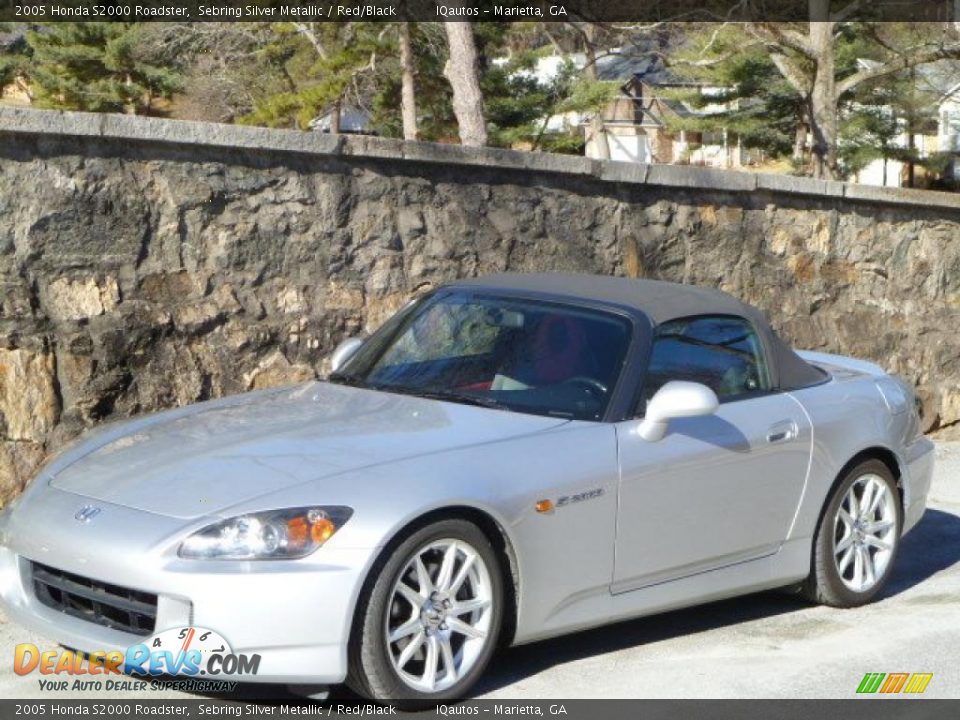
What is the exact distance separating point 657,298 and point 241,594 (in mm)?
2485

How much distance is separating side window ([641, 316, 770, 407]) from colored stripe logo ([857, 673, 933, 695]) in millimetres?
1247

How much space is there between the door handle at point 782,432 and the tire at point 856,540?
44 centimetres

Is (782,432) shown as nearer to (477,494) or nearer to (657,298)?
(657,298)

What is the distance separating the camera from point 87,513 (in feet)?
15.1

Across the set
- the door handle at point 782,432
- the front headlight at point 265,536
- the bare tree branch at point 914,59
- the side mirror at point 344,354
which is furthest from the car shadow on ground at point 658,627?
the bare tree branch at point 914,59

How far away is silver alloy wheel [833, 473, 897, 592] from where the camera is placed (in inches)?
248

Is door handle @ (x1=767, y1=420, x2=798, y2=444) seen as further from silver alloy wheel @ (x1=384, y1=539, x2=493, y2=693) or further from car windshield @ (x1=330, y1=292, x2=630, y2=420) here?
silver alloy wheel @ (x1=384, y1=539, x2=493, y2=693)

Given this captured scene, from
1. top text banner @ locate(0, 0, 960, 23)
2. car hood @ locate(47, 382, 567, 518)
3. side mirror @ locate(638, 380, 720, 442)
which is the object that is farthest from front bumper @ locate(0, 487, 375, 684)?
top text banner @ locate(0, 0, 960, 23)

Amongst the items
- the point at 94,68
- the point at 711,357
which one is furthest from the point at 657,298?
the point at 94,68

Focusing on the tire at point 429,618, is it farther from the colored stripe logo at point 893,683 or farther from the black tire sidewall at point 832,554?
the black tire sidewall at point 832,554

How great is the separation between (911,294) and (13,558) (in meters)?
8.69

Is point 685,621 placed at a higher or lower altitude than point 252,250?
lower

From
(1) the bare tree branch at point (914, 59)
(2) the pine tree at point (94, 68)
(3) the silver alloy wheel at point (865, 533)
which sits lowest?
(3) the silver alloy wheel at point (865, 533)

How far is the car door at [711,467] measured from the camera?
207 inches
